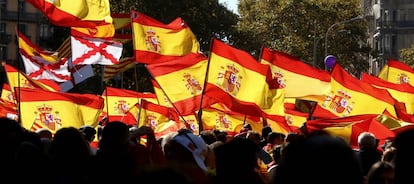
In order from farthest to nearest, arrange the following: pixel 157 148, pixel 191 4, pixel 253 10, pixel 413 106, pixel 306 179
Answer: pixel 253 10 → pixel 191 4 → pixel 413 106 → pixel 157 148 → pixel 306 179

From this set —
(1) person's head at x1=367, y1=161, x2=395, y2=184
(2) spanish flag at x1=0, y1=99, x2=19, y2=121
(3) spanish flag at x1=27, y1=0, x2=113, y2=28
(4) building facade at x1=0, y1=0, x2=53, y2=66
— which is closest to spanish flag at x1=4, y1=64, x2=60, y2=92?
(2) spanish flag at x1=0, y1=99, x2=19, y2=121

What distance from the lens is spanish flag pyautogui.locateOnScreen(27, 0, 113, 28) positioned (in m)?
17.4

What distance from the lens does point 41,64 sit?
24.7 meters

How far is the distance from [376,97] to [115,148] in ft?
36.7

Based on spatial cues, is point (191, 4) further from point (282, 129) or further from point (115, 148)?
point (115, 148)

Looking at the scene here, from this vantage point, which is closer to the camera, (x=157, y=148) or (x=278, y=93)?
(x=157, y=148)

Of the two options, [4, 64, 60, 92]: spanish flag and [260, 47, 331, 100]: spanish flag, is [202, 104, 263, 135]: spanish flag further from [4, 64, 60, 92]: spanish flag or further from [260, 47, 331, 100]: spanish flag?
[4, 64, 60, 92]: spanish flag

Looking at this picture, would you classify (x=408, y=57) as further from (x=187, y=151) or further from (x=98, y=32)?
(x=187, y=151)

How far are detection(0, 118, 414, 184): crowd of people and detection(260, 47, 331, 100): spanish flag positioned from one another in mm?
10400

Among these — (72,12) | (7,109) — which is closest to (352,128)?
(72,12)

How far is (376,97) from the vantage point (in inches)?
738

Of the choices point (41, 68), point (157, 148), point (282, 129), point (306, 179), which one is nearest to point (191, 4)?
point (41, 68)

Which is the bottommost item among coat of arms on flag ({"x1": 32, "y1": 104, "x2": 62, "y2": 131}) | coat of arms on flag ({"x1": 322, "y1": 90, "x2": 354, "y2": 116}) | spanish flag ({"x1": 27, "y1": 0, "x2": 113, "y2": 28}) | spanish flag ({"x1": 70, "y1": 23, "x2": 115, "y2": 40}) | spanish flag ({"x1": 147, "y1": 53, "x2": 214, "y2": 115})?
coat of arms on flag ({"x1": 32, "y1": 104, "x2": 62, "y2": 131})

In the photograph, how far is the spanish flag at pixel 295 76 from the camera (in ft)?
65.7
